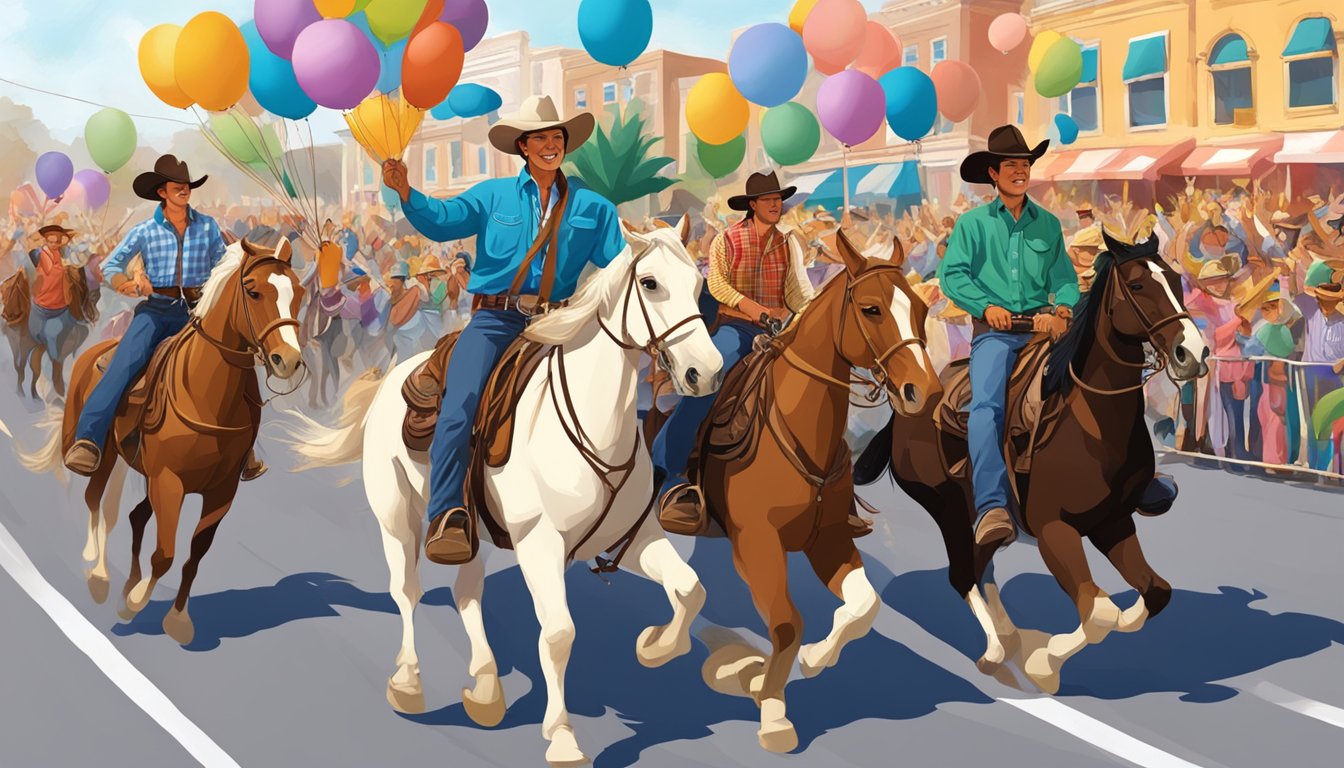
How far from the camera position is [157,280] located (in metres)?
8.58

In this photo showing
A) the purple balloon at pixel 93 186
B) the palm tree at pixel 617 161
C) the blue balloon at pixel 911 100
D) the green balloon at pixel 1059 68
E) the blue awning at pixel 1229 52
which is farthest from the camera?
the purple balloon at pixel 93 186

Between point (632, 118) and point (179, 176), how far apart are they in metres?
23.2

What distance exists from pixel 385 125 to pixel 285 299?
235cm

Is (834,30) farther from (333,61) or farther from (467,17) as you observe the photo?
(333,61)

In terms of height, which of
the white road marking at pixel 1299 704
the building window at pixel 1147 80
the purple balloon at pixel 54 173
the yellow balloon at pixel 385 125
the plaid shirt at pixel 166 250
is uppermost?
the building window at pixel 1147 80

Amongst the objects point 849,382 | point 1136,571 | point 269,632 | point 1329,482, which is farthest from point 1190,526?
point 269,632

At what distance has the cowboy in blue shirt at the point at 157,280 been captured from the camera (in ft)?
27.6

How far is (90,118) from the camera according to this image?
871 inches

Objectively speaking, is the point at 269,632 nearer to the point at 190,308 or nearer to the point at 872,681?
the point at 190,308

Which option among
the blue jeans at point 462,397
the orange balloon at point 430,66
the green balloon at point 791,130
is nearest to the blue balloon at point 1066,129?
the green balloon at point 791,130

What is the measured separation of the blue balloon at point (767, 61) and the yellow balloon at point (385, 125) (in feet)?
14.8

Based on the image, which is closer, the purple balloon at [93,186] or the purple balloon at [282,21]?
the purple balloon at [282,21]

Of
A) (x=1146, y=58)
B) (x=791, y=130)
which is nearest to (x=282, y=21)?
(x=791, y=130)

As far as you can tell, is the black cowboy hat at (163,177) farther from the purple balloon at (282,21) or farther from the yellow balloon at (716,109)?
the yellow balloon at (716,109)
